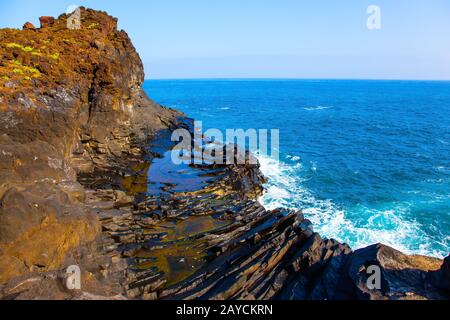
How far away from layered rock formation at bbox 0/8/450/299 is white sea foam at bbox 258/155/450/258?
112 inches

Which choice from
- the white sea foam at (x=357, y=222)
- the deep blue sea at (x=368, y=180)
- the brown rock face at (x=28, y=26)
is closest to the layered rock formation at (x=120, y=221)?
the white sea foam at (x=357, y=222)

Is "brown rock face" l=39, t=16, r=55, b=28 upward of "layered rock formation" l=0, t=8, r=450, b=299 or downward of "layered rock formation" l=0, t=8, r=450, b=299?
upward

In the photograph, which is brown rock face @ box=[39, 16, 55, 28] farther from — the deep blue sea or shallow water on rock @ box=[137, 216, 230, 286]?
shallow water on rock @ box=[137, 216, 230, 286]

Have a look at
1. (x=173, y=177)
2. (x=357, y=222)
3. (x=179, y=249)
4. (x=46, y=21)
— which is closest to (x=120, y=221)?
(x=179, y=249)

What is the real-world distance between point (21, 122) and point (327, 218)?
2734cm

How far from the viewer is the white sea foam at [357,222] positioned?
25.9m

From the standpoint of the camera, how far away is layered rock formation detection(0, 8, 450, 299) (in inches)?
593

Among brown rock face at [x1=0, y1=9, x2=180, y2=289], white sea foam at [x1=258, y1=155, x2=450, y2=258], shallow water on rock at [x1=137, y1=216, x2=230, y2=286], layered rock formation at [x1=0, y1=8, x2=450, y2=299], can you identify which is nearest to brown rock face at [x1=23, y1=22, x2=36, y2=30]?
brown rock face at [x1=0, y1=9, x2=180, y2=289]

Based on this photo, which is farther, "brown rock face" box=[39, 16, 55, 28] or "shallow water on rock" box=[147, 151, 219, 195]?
"brown rock face" box=[39, 16, 55, 28]

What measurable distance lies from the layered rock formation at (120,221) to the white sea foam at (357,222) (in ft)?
9.35

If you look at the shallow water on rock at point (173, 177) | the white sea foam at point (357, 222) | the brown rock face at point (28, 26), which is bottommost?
the white sea foam at point (357, 222)

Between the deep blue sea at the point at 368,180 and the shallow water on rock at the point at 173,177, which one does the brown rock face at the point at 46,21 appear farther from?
the deep blue sea at the point at 368,180

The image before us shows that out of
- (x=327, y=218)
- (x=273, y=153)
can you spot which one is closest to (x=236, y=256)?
(x=327, y=218)
